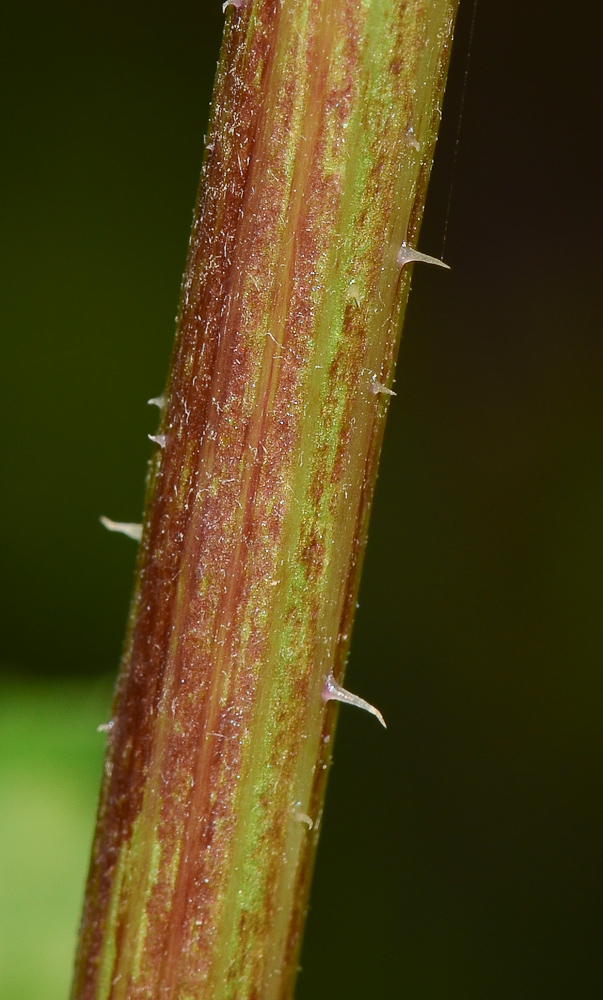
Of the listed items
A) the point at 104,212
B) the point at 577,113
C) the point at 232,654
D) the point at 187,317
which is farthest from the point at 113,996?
the point at 577,113

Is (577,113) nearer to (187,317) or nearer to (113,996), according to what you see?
(187,317)

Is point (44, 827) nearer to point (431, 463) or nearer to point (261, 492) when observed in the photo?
point (261, 492)

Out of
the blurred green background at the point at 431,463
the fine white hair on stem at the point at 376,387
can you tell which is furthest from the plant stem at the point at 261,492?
the blurred green background at the point at 431,463

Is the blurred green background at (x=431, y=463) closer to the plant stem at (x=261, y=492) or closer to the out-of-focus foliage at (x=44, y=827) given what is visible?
the out-of-focus foliage at (x=44, y=827)

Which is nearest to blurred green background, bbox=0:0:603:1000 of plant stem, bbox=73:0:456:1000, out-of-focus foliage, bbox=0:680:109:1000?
out-of-focus foliage, bbox=0:680:109:1000

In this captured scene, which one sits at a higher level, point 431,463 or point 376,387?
point 431,463

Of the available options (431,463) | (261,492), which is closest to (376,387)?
(261,492)
